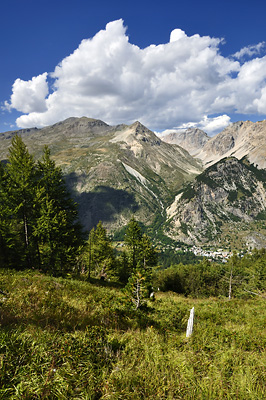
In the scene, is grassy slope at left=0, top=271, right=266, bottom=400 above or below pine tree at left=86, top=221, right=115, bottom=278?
above

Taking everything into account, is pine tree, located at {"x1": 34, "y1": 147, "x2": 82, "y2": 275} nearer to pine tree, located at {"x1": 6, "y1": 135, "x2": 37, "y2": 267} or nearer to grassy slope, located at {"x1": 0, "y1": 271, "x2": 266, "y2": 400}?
pine tree, located at {"x1": 6, "y1": 135, "x2": 37, "y2": 267}

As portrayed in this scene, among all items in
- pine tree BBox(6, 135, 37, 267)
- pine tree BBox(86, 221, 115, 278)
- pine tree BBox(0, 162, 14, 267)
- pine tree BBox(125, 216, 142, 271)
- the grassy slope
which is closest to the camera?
the grassy slope

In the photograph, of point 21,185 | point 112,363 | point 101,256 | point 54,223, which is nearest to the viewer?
point 112,363

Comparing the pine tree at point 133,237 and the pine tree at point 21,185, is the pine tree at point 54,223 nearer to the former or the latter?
the pine tree at point 21,185

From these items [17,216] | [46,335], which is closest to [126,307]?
[46,335]

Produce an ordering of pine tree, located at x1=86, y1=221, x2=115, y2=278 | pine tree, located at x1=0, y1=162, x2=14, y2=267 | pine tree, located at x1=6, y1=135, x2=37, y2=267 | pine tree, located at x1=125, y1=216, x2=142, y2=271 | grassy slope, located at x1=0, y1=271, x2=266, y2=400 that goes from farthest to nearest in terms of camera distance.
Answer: pine tree, located at x1=125, y1=216, x2=142, y2=271
pine tree, located at x1=86, y1=221, x2=115, y2=278
pine tree, located at x1=6, y1=135, x2=37, y2=267
pine tree, located at x1=0, y1=162, x2=14, y2=267
grassy slope, located at x1=0, y1=271, x2=266, y2=400

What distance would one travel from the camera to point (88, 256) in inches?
1448

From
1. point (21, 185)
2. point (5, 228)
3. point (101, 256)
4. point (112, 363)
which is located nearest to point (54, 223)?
point (5, 228)

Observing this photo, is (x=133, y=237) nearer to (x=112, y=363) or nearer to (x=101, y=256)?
(x=101, y=256)

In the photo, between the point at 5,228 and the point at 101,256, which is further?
the point at 101,256

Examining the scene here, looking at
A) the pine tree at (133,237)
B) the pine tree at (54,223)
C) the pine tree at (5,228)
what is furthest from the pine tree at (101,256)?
the pine tree at (5,228)

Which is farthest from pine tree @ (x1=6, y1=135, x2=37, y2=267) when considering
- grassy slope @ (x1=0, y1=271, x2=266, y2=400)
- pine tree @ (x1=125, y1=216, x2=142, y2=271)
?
pine tree @ (x1=125, y1=216, x2=142, y2=271)

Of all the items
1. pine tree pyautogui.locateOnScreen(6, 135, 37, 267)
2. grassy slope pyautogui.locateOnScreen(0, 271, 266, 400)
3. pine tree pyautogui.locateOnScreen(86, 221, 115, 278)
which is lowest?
pine tree pyautogui.locateOnScreen(86, 221, 115, 278)

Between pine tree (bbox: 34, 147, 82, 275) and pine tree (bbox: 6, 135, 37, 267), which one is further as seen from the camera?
pine tree (bbox: 6, 135, 37, 267)
